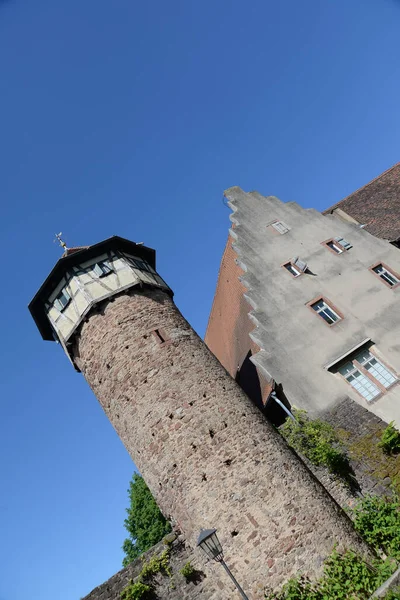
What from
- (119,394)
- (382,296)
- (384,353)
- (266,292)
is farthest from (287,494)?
(382,296)

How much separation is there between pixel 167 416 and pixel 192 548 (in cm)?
272

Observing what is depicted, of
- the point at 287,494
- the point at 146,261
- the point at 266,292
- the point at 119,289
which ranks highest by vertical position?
the point at 146,261

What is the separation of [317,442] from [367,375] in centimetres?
273

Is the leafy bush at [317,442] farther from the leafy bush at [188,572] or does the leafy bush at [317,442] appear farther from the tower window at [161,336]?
the tower window at [161,336]

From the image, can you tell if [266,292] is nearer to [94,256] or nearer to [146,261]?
[146,261]

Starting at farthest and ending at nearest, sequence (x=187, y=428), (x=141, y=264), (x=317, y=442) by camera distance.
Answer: (x=141, y=264) < (x=317, y=442) < (x=187, y=428)

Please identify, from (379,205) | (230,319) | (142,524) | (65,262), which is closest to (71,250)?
(65,262)

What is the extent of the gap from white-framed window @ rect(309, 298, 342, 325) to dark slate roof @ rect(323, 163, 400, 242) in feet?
16.6

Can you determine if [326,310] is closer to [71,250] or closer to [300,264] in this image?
[300,264]

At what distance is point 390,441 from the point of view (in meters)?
9.93

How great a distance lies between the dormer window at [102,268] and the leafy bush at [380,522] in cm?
919

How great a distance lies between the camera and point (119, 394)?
1023cm

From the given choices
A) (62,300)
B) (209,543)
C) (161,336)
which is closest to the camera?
(209,543)

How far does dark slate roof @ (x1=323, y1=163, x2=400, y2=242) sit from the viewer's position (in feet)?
56.7
